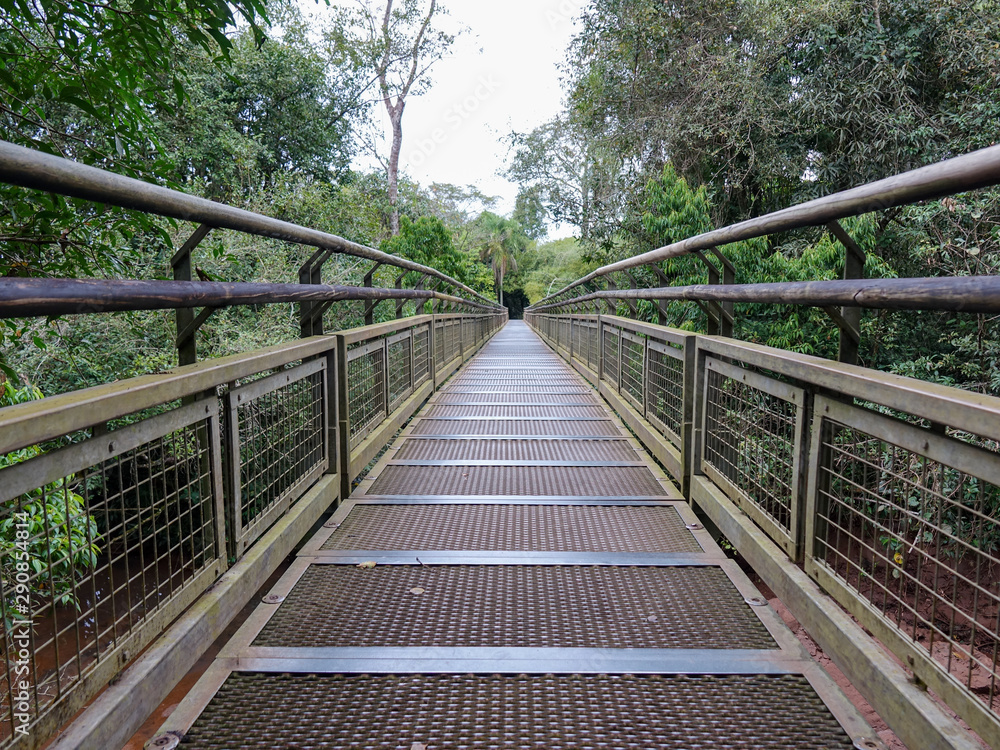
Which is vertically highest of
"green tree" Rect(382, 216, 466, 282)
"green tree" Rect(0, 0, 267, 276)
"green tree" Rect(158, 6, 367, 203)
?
"green tree" Rect(158, 6, 367, 203)

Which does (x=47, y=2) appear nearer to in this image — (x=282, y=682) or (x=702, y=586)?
(x=282, y=682)

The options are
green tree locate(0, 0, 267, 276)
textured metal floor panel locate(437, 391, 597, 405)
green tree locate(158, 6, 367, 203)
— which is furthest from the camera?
green tree locate(158, 6, 367, 203)

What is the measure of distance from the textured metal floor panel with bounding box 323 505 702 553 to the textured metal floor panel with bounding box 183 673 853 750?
0.80m

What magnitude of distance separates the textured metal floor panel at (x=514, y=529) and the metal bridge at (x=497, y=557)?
2 centimetres

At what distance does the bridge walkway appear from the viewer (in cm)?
135

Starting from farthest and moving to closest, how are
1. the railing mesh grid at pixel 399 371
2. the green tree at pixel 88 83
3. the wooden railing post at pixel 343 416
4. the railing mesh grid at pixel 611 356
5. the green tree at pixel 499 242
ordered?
the green tree at pixel 499 242 → the railing mesh grid at pixel 611 356 → the railing mesh grid at pixel 399 371 → the wooden railing post at pixel 343 416 → the green tree at pixel 88 83

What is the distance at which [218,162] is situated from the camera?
11820 mm

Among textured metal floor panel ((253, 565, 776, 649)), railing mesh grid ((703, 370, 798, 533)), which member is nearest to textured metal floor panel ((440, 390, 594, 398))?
railing mesh grid ((703, 370, 798, 533))

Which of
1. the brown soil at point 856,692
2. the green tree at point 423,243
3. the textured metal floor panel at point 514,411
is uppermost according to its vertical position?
the green tree at point 423,243

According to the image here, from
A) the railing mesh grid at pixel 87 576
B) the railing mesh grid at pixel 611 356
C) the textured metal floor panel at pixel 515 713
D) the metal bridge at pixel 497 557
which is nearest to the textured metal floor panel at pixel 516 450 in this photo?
the metal bridge at pixel 497 557

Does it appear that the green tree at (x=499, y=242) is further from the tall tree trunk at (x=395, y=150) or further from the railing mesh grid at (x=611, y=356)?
the railing mesh grid at (x=611, y=356)

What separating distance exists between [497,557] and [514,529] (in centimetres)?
30

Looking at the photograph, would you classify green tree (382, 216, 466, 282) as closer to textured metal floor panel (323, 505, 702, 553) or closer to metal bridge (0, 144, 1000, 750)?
metal bridge (0, 144, 1000, 750)

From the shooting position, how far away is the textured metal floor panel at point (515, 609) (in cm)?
170
